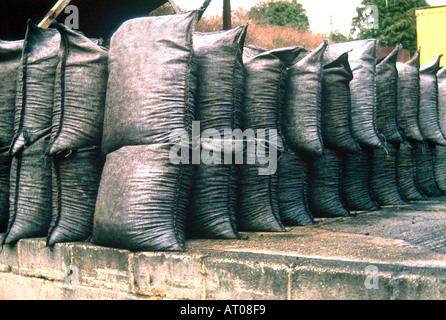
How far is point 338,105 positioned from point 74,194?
5.41 ft

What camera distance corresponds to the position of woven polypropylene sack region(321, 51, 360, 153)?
10.1ft

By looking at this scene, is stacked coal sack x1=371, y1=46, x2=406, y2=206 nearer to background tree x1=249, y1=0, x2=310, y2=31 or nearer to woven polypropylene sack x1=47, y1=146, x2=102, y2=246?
woven polypropylene sack x1=47, y1=146, x2=102, y2=246

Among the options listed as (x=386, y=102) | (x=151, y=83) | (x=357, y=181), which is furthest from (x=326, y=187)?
(x=151, y=83)

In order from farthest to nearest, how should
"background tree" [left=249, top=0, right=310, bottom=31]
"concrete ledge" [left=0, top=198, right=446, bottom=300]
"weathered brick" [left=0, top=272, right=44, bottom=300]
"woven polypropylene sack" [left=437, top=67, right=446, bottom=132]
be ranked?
"background tree" [left=249, top=0, right=310, bottom=31], "woven polypropylene sack" [left=437, top=67, right=446, bottom=132], "weathered brick" [left=0, top=272, right=44, bottom=300], "concrete ledge" [left=0, top=198, right=446, bottom=300]

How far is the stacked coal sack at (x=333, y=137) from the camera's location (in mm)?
3053

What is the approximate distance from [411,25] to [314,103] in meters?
26.9

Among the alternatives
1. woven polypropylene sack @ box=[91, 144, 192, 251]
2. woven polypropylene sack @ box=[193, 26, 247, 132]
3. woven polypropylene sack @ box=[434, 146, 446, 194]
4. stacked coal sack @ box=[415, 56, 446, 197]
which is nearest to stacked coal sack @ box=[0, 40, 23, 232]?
woven polypropylene sack @ box=[91, 144, 192, 251]

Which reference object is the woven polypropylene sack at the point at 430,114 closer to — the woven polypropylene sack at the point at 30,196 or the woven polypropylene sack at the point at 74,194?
the woven polypropylene sack at the point at 74,194

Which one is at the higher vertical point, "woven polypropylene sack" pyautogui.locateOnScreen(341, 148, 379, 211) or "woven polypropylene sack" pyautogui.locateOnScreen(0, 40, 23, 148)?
"woven polypropylene sack" pyautogui.locateOnScreen(0, 40, 23, 148)

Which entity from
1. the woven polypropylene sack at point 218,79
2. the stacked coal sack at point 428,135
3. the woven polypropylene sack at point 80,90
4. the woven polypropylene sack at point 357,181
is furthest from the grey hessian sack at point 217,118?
the stacked coal sack at point 428,135

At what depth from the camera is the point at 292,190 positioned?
278cm

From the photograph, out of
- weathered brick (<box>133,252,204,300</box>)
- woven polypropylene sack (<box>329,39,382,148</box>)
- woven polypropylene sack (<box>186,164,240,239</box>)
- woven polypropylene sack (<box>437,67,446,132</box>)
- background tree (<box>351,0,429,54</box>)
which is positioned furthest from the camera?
background tree (<box>351,0,429,54</box>)

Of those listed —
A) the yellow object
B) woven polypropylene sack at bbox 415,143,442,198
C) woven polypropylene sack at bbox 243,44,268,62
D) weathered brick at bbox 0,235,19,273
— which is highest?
the yellow object

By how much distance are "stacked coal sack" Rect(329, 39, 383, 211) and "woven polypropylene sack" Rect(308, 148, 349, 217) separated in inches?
7.3
